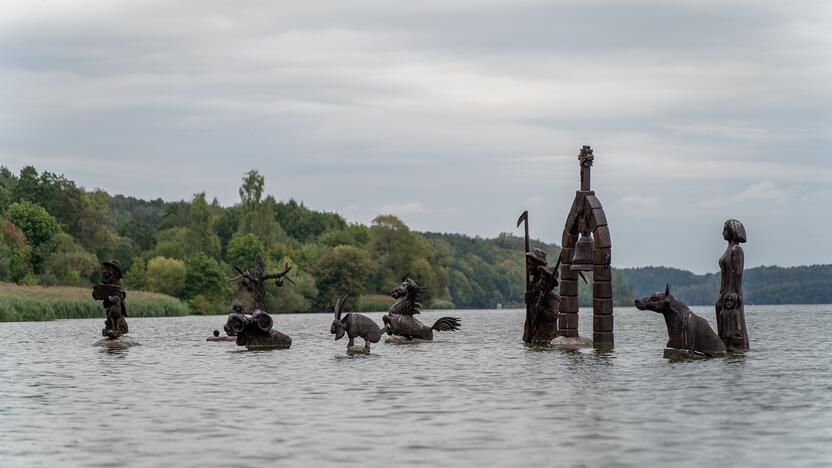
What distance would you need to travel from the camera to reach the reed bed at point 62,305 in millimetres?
77188

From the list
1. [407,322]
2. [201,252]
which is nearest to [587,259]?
[407,322]

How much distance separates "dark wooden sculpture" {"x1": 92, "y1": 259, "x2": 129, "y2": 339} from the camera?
4350 centimetres

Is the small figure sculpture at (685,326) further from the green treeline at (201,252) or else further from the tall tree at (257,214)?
the tall tree at (257,214)

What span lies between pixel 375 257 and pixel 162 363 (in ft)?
361

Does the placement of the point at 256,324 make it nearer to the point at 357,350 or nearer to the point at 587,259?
the point at 357,350

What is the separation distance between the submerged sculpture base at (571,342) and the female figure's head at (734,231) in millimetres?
6836

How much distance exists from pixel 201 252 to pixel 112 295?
280ft

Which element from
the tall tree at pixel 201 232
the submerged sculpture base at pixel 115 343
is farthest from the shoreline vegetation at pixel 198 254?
the submerged sculpture base at pixel 115 343

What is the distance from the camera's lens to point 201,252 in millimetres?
128125

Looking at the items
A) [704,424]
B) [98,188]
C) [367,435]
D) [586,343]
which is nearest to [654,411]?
[704,424]

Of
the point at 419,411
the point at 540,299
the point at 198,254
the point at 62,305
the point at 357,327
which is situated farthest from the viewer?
the point at 198,254

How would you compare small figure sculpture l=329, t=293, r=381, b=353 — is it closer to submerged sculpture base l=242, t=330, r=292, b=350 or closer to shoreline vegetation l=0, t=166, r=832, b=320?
submerged sculpture base l=242, t=330, r=292, b=350

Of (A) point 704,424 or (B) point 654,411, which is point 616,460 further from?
(B) point 654,411

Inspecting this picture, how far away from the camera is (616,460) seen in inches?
640
